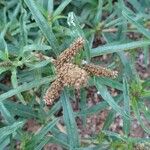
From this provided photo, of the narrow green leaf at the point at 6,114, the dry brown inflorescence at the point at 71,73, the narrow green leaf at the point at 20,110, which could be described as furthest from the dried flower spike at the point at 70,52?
the narrow green leaf at the point at 20,110

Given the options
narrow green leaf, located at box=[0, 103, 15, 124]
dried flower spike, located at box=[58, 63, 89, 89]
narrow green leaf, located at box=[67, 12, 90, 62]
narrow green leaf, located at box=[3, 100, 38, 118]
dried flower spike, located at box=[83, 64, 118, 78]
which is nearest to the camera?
dried flower spike, located at box=[58, 63, 89, 89]

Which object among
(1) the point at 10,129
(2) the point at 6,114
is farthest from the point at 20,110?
(1) the point at 10,129

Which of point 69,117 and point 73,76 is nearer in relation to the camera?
point 73,76

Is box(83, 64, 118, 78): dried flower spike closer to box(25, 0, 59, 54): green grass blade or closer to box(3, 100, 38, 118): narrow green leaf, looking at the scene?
box(25, 0, 59, 54): green grass blade

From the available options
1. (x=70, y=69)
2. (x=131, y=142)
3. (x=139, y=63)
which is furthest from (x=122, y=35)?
(x=70, y=69)

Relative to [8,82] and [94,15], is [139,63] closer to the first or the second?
[94,15]

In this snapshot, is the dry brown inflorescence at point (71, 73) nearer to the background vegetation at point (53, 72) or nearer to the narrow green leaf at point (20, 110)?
the background vegetation at point (53, 72)

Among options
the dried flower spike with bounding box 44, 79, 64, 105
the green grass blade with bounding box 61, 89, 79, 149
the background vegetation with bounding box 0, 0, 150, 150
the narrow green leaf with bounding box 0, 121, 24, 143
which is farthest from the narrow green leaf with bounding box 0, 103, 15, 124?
the dried flower spike with bounding box 44, 79, 64, 105

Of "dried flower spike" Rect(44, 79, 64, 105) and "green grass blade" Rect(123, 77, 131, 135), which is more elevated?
"dried flower spike" Rect(44, 79, 64, 105)

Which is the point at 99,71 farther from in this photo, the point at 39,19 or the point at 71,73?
the point at 39,19
